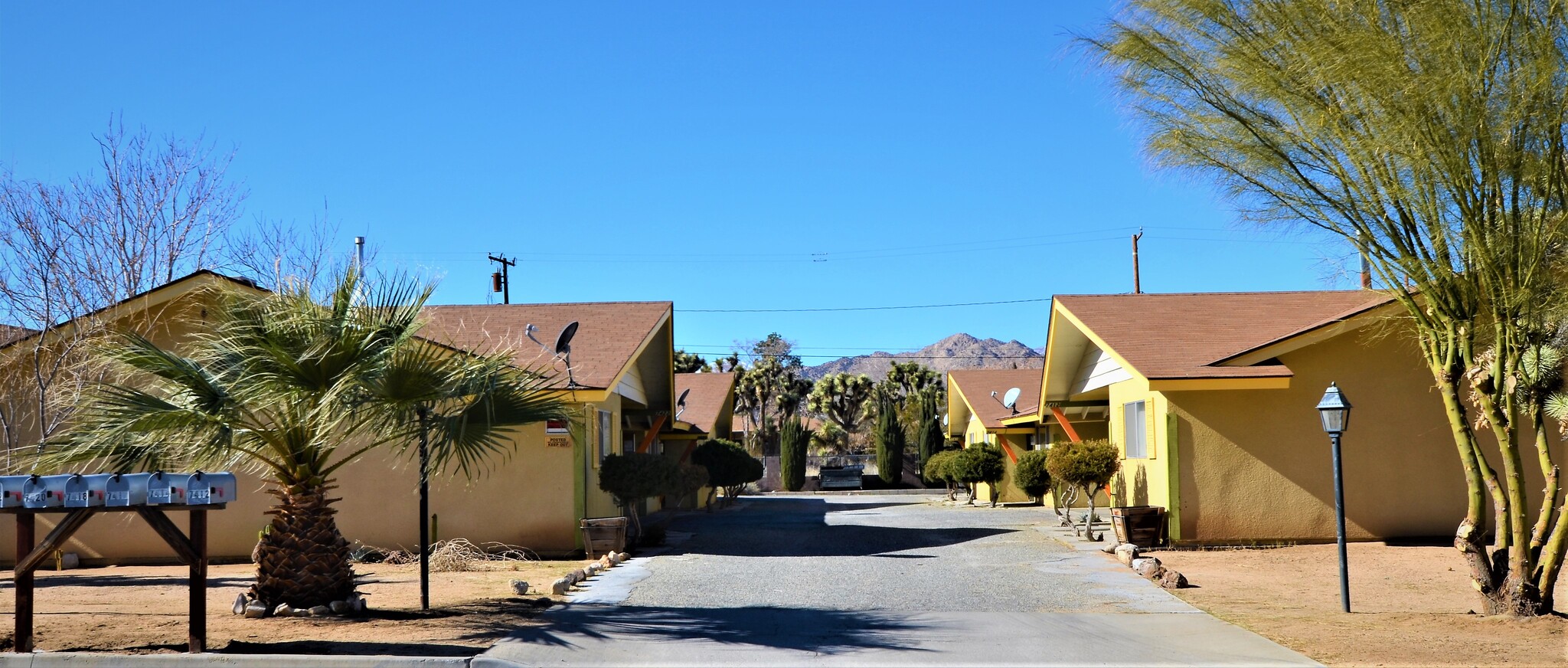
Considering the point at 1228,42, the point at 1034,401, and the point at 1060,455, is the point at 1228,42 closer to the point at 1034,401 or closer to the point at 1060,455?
the point at 1060,455

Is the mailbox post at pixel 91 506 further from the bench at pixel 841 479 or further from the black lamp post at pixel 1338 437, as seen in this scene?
the bench at pixel 841 479

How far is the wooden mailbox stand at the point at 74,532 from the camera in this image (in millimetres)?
8484

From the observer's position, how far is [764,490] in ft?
152

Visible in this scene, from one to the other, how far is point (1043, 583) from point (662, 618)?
4.78 m

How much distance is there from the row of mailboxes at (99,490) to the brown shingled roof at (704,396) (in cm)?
2428

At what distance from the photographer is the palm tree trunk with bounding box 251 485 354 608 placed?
10.1 m

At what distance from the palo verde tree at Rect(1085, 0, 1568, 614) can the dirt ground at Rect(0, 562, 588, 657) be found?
7543 millimetres

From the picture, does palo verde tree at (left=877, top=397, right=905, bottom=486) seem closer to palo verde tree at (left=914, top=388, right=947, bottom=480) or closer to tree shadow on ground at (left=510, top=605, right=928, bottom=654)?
palo verde tree at (left=914, top=388, right=947, bottom=480)

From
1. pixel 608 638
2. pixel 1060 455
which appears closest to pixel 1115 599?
pixel 608 638

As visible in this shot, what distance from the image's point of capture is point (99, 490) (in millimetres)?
8633

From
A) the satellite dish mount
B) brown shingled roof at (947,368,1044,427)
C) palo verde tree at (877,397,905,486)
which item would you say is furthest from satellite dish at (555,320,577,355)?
palo verde tree at (877,397,905,486)

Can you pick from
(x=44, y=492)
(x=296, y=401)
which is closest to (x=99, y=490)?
(x=44, y=492)

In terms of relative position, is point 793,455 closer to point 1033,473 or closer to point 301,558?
point 1033,473

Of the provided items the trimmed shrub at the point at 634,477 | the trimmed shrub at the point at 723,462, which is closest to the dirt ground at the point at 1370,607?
the trimmed shrub at the point at 634,477
